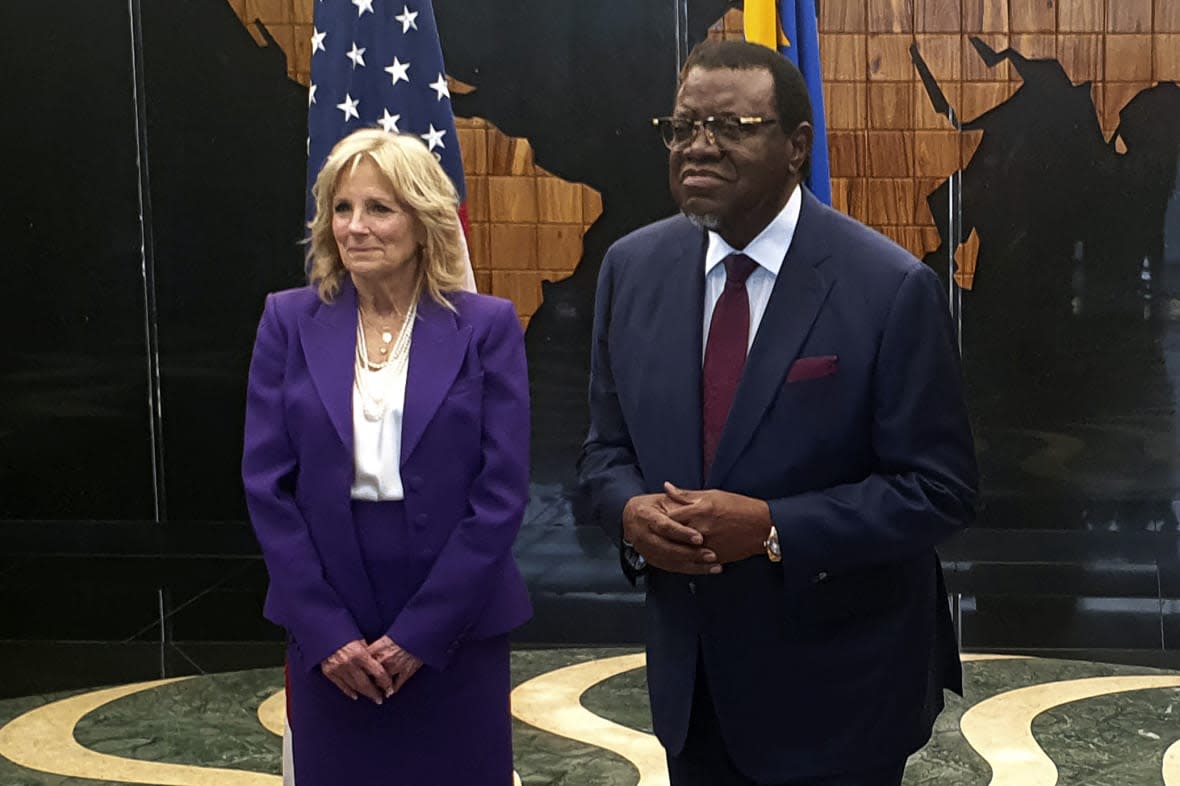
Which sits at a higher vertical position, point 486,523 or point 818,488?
point 818,488

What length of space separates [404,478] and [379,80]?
1.65m

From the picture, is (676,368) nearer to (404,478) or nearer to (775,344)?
(775,344)

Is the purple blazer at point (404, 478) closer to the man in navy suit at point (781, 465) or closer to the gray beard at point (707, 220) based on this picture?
the man in navy suit at point (781, 465)

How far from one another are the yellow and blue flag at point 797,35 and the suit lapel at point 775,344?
186 centimetres

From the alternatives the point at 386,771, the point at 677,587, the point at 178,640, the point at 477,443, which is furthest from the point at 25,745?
the point at 677,587

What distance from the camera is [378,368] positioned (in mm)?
2805

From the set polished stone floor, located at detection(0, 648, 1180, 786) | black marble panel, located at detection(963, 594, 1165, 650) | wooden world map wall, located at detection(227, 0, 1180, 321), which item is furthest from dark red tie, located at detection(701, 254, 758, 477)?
wooden world map wall, located at detection(227, 0, 1180, 321)

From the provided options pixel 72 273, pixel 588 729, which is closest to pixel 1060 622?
pixel 588 729

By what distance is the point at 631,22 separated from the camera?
6871 mm

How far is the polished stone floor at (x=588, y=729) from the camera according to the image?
4336mm

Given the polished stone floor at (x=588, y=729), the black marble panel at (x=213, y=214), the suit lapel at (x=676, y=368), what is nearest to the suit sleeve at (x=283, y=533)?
the suit lapel at (x=676, y=368)

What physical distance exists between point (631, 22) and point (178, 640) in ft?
10.7

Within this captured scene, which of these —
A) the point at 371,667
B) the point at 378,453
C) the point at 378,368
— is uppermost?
the point at 378,368

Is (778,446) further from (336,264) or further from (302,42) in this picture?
(302,42)
